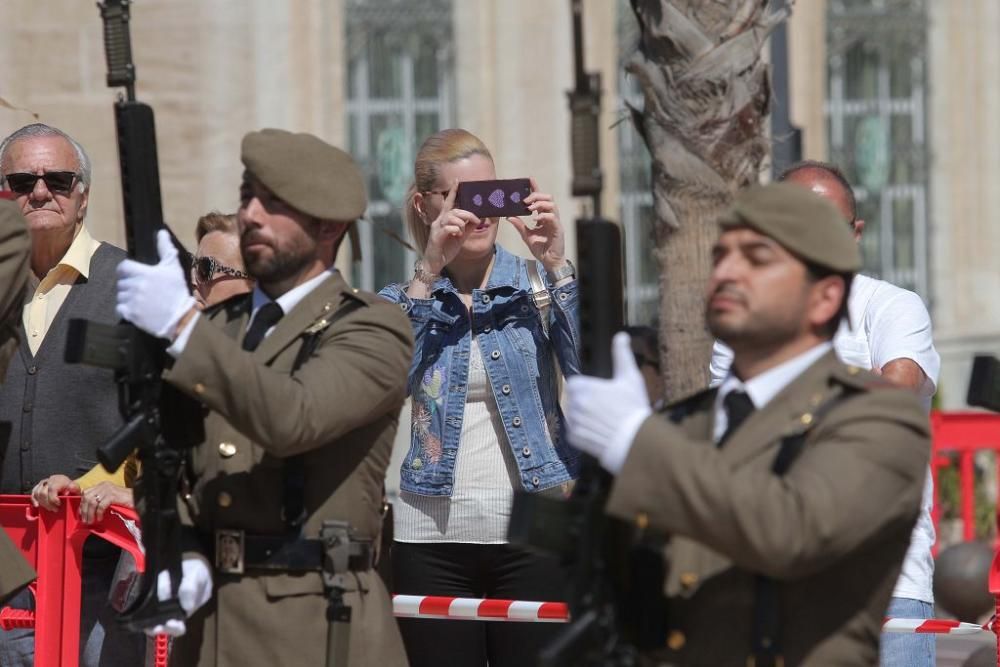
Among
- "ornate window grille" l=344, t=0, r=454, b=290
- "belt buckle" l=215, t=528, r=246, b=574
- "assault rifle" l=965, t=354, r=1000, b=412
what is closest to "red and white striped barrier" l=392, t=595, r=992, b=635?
"belt buckle" l=215, t=528, r=246, b=574

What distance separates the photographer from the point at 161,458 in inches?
160

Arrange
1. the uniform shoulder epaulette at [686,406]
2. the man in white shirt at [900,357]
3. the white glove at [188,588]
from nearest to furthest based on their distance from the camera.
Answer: the uniform shoulder epaulette at [686,406] → the white glove at [188,588] → the man in white shirt at [900,357]

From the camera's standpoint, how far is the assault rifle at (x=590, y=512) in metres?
3.51

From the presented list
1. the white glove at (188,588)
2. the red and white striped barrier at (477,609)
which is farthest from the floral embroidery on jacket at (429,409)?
the white glove at (188,588)

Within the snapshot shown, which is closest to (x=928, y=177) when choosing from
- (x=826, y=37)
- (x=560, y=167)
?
(x=826, y=37)

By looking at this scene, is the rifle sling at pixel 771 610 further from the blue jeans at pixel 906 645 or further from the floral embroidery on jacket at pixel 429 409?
the floral embroidery on jacket at pixel 429 409

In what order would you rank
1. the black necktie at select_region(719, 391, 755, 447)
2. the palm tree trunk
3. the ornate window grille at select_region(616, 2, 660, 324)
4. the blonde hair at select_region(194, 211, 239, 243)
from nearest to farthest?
1. the black necktie at select_region(719, 391, 755, 447)
2. the blonde hair at select_region(194, 211, 239, 243)
3. the palm tree trunk
4. the ornate window grille at select_region(616, 2, 660, 324)

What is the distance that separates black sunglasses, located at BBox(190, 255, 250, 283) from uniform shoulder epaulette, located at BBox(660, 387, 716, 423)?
2534mm

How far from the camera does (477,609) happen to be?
17.1ft

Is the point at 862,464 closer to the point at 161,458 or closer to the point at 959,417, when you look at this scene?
the point at 161,458

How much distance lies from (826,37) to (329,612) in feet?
35.0

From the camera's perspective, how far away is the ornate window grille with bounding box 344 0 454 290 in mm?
13172

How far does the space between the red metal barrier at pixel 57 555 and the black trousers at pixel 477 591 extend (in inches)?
32.7

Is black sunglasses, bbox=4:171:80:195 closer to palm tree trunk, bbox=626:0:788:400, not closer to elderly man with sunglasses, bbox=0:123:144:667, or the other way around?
elderly man with sunglasses, bbox=0:123:144:667
